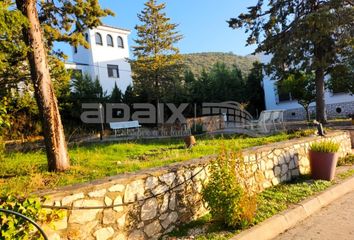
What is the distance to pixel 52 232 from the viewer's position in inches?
158

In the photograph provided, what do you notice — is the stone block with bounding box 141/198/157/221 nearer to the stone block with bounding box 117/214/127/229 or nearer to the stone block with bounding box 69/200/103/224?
the stone block with bounding box 117/214/127/229

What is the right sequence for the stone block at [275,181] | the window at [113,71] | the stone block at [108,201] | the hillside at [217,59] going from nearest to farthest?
the stone block at [108,201]
the stone block at [275,181]
the window at [113,71]
the hillside at [217,59]

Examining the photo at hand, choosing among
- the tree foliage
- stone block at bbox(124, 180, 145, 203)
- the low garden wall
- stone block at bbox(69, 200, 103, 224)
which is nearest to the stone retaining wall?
the tree foliage

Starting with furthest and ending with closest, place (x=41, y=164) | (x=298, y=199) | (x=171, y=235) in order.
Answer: (x=41, y=164)
(x=298, y=199)
(x=171, y=235)

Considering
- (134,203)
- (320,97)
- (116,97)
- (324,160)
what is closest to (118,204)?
(134,203)

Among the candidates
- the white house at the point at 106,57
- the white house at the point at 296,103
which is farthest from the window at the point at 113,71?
the white house at the point at 296,103

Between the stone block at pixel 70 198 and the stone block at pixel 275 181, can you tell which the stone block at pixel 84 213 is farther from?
the stone block at pixel 275 181

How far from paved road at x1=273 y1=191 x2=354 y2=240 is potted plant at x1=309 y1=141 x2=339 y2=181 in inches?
49.1

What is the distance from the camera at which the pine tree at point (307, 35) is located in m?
15.4

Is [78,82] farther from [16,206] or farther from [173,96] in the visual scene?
[16,206]

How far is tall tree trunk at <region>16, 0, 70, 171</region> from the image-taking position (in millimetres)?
6828

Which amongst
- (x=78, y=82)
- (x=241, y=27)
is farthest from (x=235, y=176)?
(x=78, y=82)

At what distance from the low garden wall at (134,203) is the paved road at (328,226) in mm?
1343

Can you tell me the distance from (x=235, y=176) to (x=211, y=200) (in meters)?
0.52
